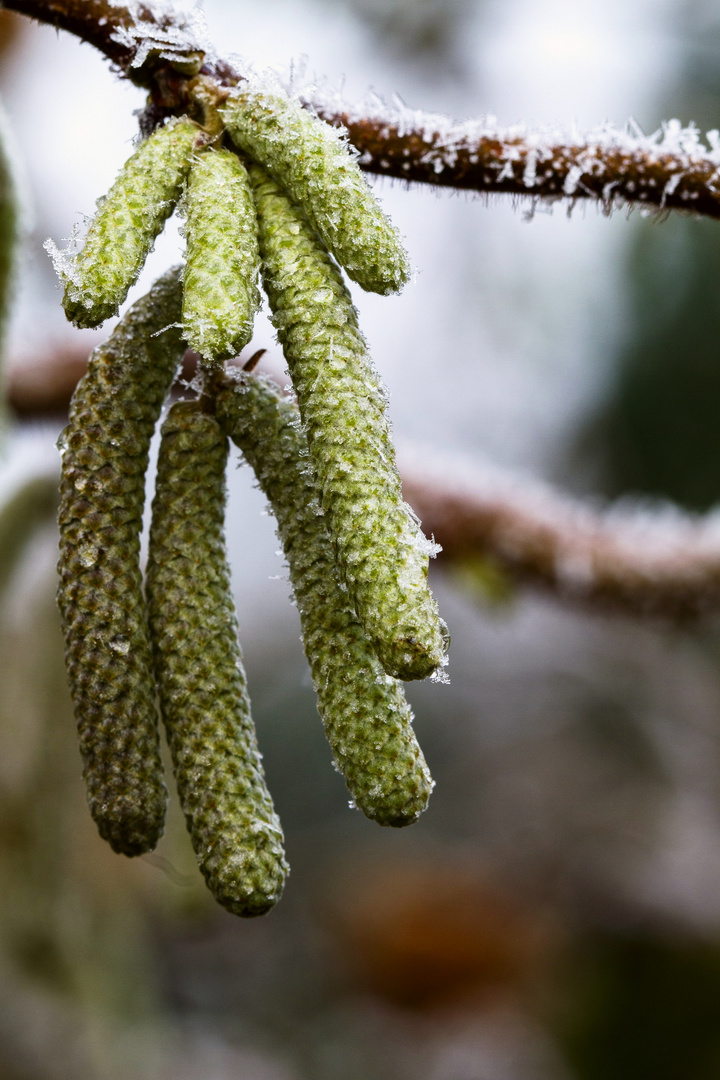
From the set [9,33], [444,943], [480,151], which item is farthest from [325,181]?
[444,943]

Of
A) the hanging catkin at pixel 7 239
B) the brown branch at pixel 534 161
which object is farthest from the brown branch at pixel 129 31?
the hanging catkin at pixel 7 239

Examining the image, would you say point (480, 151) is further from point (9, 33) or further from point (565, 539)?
point (9, 33)

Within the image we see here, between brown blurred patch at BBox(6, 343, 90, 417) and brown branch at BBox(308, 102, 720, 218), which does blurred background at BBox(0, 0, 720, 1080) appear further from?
brown branch at BBox(308, 102, 720, 218)

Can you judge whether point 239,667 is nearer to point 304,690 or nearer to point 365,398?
point 365,398

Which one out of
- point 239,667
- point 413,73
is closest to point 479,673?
point 413,73

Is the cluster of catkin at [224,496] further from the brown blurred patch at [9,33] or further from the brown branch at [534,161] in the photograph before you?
the brown blurred patch at [9,33]

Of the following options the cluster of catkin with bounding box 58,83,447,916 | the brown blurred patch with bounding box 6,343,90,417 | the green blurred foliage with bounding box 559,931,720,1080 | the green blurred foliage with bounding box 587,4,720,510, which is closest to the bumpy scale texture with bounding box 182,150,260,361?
the cluster of catkin with bounding box 58,83,447,916

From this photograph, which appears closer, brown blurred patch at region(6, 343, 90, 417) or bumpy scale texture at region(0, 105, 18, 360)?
bumpy scale texture at region(0, 105, 18, 360)
